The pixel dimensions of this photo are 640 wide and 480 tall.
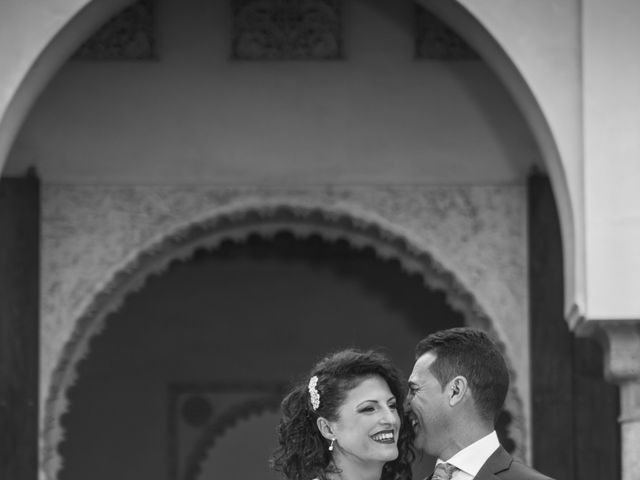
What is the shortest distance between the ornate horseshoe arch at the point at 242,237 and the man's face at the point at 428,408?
4368mm

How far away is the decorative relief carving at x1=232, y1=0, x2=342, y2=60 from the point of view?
9484 millimetres

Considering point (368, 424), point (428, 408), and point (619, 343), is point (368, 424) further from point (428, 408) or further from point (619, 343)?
point (619, 343)

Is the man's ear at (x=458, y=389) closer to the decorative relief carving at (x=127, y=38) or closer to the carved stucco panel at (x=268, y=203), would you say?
the carved stucco panel at (x=268, y=203)

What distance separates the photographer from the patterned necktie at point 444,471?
493 cm

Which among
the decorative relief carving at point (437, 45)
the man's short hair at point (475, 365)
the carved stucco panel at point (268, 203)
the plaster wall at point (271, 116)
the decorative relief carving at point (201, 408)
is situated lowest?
the man's short hair at point (475, 365)

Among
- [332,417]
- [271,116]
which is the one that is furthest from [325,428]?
[271,116]

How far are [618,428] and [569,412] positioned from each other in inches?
9.5

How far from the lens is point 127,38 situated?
31.3 feet

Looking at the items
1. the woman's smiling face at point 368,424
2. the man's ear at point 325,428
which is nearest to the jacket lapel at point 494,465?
the woman's smiling face at point 368,424

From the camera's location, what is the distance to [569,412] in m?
9.44

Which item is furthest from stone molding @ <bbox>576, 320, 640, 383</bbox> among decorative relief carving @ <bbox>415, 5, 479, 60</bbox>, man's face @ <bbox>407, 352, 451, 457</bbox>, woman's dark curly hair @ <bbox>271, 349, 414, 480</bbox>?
man's face @ <bbox>407, 352, 451, 457</bbox>

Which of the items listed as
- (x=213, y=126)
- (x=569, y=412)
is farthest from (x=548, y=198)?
(x=213, y=126)

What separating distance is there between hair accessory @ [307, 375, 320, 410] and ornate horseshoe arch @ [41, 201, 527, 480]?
3970mm

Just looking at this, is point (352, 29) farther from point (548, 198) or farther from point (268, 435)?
point (268, 435)
